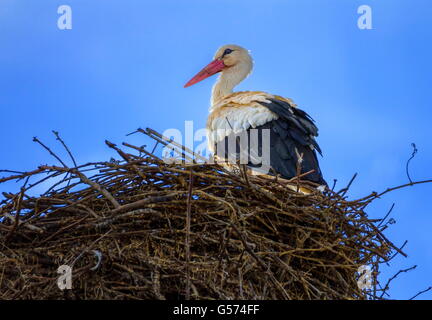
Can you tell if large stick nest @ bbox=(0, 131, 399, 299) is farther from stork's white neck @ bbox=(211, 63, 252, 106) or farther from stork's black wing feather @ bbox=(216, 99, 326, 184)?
stork's white neck @ bbox=(211, 63, 252, 106)

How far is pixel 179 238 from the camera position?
13.7 ft

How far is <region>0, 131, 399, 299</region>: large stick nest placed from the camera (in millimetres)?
3922

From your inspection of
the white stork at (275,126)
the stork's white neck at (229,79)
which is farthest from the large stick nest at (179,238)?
the stork's white neck at (229,79)

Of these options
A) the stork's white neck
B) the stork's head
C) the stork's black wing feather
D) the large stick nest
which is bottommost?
the large stick nest

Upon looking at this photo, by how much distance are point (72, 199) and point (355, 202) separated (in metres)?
1.64

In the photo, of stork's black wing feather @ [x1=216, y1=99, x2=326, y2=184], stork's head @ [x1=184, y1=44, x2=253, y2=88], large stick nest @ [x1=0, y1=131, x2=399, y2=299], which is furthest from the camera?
stork's head @ [x1=184, y1=44, x2=253, y2=88]

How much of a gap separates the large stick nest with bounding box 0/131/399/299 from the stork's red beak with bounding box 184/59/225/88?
2682 millimetres

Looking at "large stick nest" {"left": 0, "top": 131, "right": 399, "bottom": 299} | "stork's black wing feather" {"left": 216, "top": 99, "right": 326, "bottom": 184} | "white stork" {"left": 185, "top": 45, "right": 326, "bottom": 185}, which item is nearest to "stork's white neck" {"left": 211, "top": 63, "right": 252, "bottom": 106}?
"white stork" {"left": 185, "top": 45, "right": 326, "bottom": 185}

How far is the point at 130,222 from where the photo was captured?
13.8 ft

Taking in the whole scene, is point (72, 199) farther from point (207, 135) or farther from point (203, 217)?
point (207, 135)

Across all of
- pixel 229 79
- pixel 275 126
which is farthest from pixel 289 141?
pixel 229 79

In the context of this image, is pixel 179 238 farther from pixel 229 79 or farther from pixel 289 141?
pixel 229 79
